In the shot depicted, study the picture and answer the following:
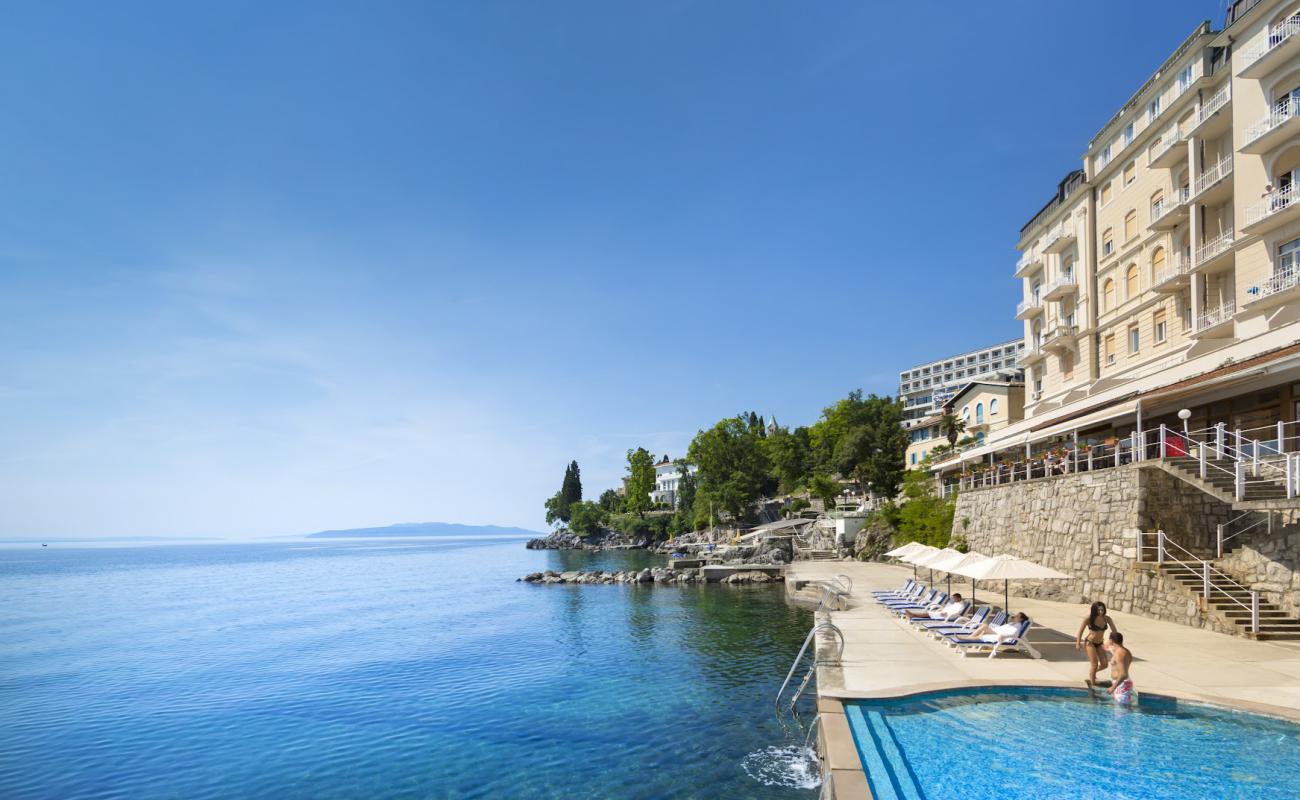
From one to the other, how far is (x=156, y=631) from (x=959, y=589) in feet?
129

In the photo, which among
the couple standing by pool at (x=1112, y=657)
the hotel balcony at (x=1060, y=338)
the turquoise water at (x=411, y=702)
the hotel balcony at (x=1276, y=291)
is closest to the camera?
the couple standing by pool at (x=1112, y=657)

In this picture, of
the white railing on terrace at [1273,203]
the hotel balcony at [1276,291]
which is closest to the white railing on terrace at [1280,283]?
the hotel balcony at [1276,291]

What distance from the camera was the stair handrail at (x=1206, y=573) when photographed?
15672mm

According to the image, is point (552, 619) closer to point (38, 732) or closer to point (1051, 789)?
point (38, 732)

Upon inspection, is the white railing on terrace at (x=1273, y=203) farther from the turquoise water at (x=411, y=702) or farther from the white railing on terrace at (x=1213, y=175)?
the turquoise water at (x=411, y=702)

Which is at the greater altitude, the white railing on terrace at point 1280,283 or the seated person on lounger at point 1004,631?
the white railing on terrace at point 1280,283

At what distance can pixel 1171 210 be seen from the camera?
87.8 ft

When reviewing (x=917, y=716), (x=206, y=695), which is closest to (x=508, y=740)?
(x=917, y=716)

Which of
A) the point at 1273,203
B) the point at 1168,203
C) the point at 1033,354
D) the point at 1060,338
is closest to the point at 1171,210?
the point at 1168,203

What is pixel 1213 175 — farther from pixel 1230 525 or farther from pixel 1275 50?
pixel 1230 525

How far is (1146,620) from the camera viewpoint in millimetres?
18281

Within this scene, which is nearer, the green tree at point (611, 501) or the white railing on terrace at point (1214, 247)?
the white railing on terrace at point (1214, 247)

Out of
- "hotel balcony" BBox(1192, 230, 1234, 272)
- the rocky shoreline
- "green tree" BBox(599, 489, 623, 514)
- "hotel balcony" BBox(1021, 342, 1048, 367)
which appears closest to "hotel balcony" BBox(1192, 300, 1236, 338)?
"hotel balcony" BBox(1192, 230, 1234, 272)

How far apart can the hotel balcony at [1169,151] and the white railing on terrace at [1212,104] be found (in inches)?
20.5
